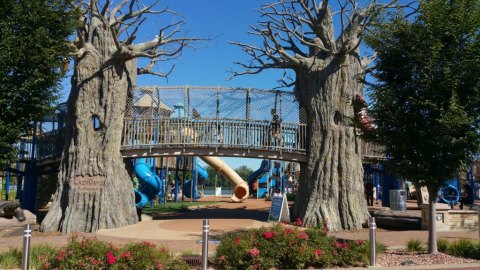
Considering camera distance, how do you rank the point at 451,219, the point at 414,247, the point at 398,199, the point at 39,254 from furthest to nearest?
1. the point at 398,199
2. the point at 451,219
3. the point at 414,247
4. the point at 39,254

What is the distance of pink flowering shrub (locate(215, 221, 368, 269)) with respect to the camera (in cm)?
761

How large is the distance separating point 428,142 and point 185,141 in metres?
9.77

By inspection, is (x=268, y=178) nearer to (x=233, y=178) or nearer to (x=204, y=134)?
(x=233, y=178)

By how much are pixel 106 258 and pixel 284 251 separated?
322 centimetres

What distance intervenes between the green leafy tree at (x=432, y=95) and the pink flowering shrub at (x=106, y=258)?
562 cm

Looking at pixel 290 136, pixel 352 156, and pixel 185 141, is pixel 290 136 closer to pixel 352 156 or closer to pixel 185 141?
pixel 352 156

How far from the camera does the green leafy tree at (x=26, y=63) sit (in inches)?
328

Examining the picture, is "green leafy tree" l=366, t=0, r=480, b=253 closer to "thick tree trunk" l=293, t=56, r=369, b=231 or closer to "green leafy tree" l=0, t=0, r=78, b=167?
"thick tree trunk" l=293, t=56, r=369, b=231

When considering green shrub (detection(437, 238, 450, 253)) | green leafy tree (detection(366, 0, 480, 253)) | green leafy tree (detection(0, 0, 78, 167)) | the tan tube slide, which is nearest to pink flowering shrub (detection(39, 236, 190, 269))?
green leafy tree (detection(0, 0, 78, 167))

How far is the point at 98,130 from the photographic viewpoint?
52.0ft

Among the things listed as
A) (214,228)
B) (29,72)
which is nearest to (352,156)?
(214,228)

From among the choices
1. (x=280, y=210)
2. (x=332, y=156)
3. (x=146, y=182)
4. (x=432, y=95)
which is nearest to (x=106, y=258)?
(x=432, y=95)

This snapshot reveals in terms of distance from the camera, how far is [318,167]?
15.4m

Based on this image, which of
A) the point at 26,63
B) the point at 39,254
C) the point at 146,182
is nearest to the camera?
the point at 39,254
